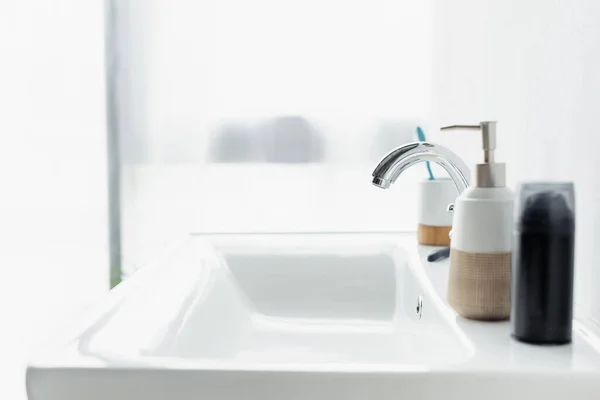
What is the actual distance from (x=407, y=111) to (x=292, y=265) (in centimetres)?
118

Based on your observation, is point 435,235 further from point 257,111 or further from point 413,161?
point 257,111

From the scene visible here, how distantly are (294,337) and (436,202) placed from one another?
0.35 meters

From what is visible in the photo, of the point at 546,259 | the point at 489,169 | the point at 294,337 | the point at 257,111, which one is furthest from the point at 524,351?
the point at 257,111

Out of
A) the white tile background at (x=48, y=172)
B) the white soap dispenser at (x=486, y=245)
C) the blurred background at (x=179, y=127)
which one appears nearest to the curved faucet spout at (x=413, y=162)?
the white soap dispenser at (x=486, y=245)

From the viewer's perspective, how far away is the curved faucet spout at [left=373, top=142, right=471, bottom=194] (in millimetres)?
753

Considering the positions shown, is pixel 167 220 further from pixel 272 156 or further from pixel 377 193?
pixel 377 193

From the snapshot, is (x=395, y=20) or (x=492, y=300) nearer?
(x=492, y=300)

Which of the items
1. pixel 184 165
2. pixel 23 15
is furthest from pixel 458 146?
pixel 23 15

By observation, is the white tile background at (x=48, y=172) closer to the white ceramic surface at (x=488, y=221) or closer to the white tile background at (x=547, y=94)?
the white tile background at (x=547, y=94)

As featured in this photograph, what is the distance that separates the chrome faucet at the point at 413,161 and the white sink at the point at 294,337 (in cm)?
14

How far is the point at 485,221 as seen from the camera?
2.07 feet

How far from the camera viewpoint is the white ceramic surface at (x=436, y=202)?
1096 millimetres

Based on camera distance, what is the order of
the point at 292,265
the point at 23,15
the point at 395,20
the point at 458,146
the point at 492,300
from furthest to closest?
1. the point at 395,20
2. the point at 23,15
3. the point at 458,146
4. the point at 292,265
5. the point at 492,300

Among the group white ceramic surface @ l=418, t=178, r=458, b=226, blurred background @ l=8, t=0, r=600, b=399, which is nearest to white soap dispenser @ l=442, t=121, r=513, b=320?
white ceramic surface @ l=418, t=178, r=458, b=226
